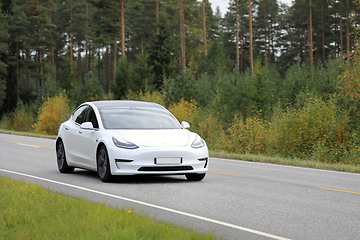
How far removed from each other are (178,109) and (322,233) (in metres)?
23.5

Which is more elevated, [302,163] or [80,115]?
[80,115]

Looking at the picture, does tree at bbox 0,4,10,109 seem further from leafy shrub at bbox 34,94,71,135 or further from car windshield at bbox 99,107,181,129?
car windshield at bbox 99,107,181,129

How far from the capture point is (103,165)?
10.2m

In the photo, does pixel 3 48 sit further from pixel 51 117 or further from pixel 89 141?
pixel 89 141

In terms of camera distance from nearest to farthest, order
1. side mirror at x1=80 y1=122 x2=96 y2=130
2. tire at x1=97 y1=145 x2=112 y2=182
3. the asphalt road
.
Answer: the asphalt road → tire at x1=97 y1=145 x2=112 y2=182 → side mirror at x1=80 y1=122 x2=96 y2=130

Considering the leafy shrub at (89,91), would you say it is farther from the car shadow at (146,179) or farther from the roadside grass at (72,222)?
the roadside grass at (72,222)

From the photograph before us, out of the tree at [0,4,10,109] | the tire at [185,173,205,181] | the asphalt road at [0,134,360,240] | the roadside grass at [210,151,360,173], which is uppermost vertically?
the tree at [0,4,10,109]

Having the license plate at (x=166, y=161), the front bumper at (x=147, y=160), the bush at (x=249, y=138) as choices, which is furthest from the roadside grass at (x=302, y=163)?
the license plate at (x=166, y=161)

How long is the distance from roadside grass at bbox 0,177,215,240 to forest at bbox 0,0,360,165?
473 inches

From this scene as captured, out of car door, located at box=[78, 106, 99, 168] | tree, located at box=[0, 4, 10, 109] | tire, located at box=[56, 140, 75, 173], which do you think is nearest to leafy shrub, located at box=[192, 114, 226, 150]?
tire, located at box=[56, 140, 75, 173]

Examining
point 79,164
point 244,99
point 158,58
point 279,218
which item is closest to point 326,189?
point 279,218

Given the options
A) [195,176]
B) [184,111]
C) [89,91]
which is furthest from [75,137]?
[89,91]

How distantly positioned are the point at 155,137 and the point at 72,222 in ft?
13.8

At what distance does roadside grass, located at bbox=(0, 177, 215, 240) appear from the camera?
17.9 ft
